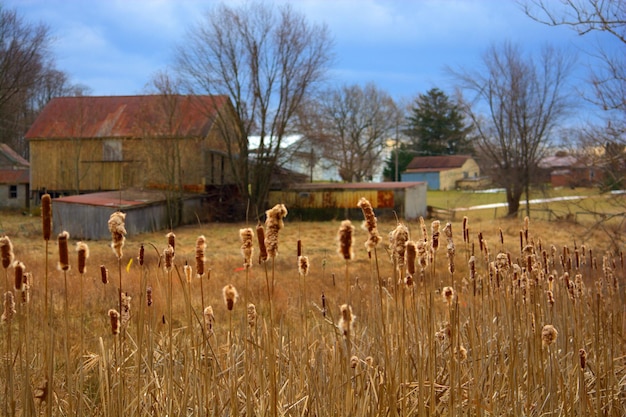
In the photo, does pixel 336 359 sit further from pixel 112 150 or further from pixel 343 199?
pixel 112 150

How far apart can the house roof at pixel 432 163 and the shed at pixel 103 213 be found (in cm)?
4129

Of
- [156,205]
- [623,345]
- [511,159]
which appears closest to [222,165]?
[156,205]

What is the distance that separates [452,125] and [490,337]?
208 ft

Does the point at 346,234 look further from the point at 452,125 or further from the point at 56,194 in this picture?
the point at 452,125

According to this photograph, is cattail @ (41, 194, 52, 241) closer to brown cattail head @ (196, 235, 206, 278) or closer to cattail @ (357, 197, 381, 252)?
brown cattail head @ (196, 235, 206, 278)

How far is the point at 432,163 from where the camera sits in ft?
213

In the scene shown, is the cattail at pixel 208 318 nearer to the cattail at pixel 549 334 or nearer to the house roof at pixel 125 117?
the cattail at pixel 549 334

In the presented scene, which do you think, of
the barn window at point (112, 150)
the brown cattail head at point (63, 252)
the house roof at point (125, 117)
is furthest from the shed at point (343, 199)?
the brown cattail head at point (63, 252)

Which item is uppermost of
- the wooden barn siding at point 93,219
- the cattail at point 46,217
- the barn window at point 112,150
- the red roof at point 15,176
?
the barn window at point 112,150

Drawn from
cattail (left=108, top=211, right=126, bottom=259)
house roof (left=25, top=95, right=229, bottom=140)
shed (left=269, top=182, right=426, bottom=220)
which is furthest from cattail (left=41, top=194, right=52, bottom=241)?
shed (left=269, top=182, right=426, bottom=220)

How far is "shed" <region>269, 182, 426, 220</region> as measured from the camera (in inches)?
1193

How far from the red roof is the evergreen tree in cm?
3869

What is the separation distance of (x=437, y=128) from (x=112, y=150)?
134ft

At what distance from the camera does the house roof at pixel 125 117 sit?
1166 inches
